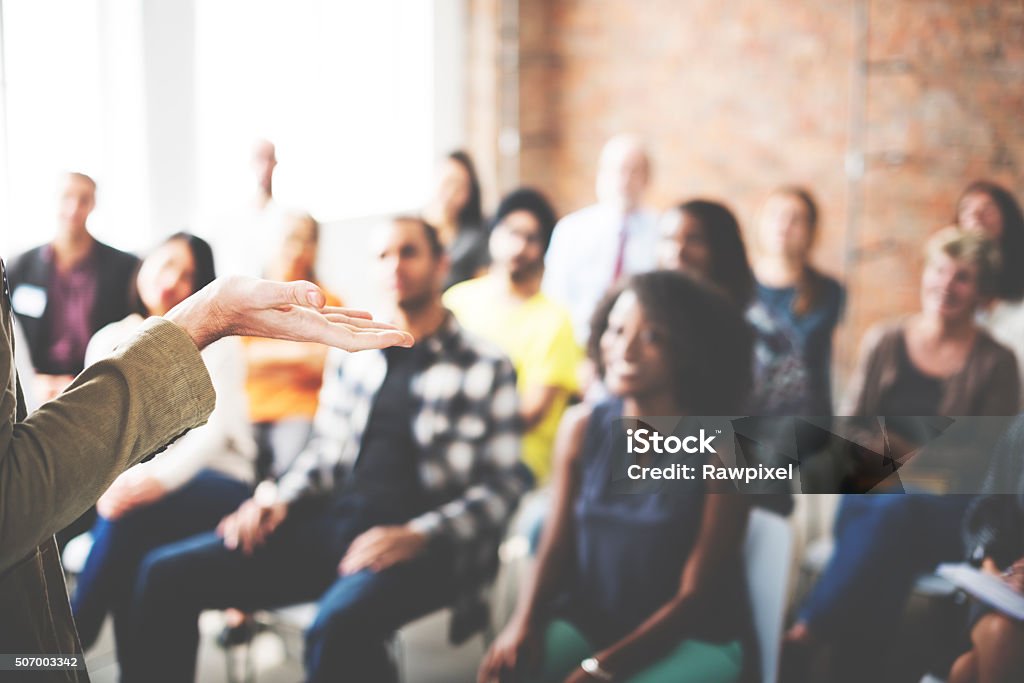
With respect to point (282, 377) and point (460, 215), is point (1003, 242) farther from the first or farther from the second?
point (282, 377)

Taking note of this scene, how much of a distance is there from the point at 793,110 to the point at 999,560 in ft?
4.49

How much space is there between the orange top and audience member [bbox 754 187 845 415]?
0.91 meters

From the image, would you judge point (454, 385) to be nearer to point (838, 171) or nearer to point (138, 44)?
point (138, 44)

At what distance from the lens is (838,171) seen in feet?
8.11

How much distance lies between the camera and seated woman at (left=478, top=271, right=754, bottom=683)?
5.09 feet

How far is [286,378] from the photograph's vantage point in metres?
1.85

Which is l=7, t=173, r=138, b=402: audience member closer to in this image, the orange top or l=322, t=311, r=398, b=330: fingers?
the orange top

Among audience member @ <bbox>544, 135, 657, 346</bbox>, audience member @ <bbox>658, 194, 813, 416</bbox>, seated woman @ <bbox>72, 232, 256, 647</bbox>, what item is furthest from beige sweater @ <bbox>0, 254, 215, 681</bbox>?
audience member @ <bbox>544, 135, 657, 346</bbox>

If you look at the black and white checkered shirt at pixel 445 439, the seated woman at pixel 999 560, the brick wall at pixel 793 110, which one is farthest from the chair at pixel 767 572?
the brick wall at pixel 793 110

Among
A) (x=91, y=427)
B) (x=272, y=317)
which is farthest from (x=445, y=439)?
(x=91, y=427)

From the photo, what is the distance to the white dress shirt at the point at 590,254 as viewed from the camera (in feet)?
7.19

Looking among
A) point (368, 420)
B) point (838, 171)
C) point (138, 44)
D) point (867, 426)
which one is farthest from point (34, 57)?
point (838, 171)

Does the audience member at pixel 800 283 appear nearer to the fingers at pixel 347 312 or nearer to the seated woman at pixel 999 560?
the seated woman at pixel 999 560

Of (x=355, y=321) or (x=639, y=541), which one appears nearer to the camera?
(x=355, y=321)
